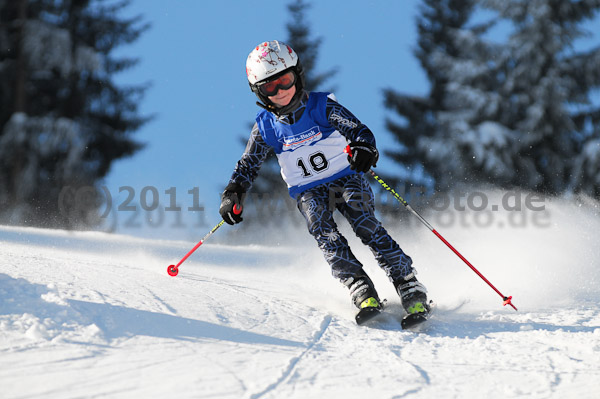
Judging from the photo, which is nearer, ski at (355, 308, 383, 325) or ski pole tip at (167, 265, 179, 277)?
ski at (355, 308, 383, 325)

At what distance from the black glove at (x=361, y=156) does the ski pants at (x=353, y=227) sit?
0.32 m

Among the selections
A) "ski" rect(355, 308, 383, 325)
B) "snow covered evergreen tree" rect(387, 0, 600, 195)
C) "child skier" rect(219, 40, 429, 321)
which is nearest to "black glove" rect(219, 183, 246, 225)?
"child skier" rect(219, 40, 429, 321)

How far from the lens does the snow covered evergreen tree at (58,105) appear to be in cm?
1764

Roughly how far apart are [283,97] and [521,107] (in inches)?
640

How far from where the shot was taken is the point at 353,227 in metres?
3.79

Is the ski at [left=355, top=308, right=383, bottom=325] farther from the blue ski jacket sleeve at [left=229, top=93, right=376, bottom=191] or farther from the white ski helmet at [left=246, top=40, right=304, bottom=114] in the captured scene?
the white ski helmet at [left=246, top=40, right=304, bottom=114]

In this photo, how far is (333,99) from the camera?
3932 millimetres

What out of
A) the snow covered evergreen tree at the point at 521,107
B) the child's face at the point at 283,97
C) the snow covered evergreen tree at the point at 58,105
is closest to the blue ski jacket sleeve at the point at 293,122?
the child's face at the point at 283,97

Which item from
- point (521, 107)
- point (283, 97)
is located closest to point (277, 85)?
point (283, 97)

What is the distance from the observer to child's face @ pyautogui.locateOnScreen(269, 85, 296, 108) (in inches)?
148

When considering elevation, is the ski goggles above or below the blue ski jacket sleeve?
above

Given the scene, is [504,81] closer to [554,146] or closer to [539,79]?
[539,79]

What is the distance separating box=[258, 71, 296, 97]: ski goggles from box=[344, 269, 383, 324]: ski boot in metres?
1.42

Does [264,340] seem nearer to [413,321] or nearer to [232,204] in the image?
[413,321]
